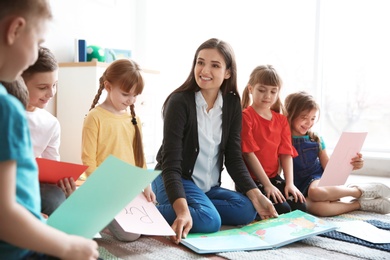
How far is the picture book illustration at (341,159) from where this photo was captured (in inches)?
65.4

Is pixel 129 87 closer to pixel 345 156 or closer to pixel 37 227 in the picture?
pixel 345 156

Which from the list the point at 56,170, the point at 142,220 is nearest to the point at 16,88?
the point at 56,170

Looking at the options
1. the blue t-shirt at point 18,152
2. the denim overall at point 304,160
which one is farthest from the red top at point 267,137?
the blue t-shirt at point 18,152

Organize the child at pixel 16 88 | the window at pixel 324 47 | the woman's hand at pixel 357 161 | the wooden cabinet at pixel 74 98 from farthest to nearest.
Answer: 1. the window at pixel 324 47
2. the wooden cabinet at pixel 74 98
3. the woman's hand at pixel 357 161
4. the child at pixel 16 88

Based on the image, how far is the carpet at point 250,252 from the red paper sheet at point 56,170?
0.25m

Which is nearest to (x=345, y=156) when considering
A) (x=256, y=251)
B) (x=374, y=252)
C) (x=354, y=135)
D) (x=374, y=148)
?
(x=354, y=135)

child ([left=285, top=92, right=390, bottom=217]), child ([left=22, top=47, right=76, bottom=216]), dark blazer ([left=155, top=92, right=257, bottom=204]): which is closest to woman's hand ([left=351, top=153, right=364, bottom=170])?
child ([left=285, top=92, right=390, bottom=217])

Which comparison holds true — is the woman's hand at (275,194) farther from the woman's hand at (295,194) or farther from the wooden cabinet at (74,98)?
the wooden cabinet at (74,98)

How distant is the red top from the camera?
5.49 feet

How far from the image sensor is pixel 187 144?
148 cm

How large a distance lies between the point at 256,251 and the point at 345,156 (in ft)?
2.31

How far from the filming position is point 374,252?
3.97ft

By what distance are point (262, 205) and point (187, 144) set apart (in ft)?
1.05

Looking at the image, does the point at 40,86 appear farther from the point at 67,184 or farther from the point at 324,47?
the point at 324,47
